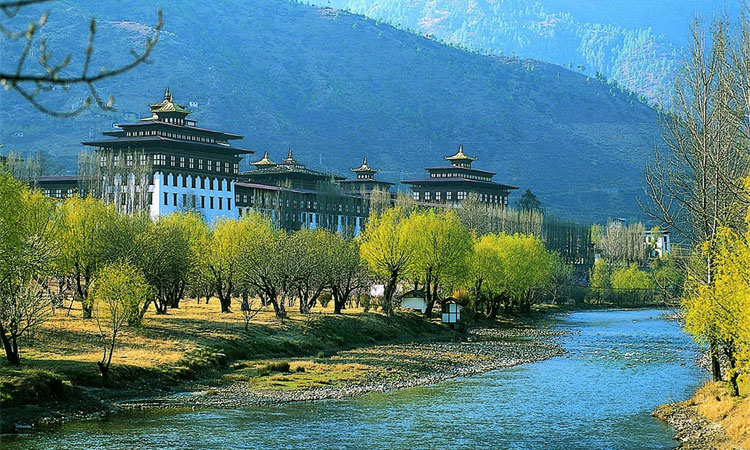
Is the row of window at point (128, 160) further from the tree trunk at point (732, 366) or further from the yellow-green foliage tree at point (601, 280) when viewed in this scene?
the tree trunk at point (732, 366)

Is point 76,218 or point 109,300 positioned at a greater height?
point 76,218

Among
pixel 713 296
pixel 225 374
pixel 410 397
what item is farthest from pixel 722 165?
pixel 225 374

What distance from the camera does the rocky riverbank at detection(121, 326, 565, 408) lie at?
137 ft

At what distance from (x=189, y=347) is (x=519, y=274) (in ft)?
175

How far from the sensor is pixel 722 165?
37.4 meters

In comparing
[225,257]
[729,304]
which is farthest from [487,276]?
[729,304]

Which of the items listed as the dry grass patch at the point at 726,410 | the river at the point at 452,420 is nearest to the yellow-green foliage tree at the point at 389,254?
the river at the point at 452,420

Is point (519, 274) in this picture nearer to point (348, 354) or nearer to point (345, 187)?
point (348, 354)

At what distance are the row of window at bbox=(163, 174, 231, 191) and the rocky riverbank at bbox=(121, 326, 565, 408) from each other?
5280 cm

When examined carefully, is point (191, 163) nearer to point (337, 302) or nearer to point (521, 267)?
point (521, 267)

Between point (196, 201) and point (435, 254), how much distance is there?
47.7 metres

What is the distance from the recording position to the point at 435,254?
84688 millimetres

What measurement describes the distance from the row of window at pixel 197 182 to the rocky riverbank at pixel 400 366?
52796mm

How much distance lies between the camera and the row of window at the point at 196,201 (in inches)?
4710
